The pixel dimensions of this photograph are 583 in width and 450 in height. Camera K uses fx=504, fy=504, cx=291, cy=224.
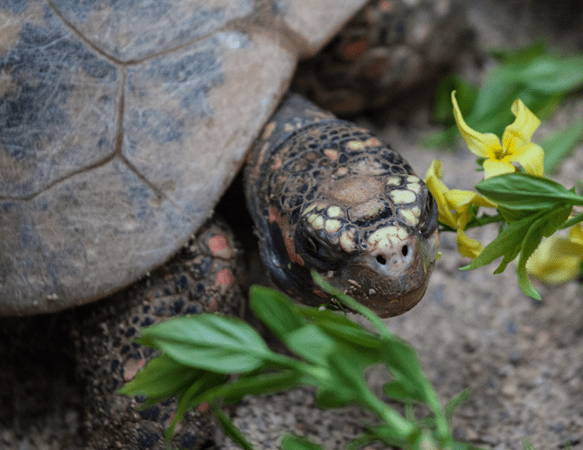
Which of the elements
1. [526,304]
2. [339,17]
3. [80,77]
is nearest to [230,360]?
[80,77]

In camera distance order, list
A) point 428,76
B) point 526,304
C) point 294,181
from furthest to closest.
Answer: point 428,76 < point 526,304 < point 294,181

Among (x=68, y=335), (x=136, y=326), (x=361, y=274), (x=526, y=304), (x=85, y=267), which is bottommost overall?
(x=526, y=304)

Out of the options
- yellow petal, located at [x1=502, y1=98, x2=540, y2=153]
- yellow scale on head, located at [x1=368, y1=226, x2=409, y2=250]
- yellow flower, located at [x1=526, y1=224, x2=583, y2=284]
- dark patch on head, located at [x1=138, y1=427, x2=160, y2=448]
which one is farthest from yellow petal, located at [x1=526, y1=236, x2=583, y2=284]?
dark patch on head, located at [x1=138, y1=427, x2=160, y2=448]

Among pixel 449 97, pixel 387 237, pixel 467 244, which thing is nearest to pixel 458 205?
pixel 467 244

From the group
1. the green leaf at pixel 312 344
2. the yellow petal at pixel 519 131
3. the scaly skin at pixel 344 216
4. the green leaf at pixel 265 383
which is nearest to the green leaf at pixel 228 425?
the green leaf at pixel 265 383

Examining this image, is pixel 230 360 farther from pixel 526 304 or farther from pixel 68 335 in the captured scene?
pixel 526 304

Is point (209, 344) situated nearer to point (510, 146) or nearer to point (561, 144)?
point (510, 146)

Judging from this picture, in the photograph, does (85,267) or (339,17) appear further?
(339,17)
